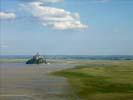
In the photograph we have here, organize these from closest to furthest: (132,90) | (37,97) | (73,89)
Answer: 1. (37,97)
2. (132,90)
3. (73,89)

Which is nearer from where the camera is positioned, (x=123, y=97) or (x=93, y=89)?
(x=123, y=97)

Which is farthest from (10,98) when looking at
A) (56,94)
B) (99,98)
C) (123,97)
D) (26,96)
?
(123,97)

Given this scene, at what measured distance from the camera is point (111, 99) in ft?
119

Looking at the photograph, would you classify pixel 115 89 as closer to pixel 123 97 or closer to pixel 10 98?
pixel 123 97

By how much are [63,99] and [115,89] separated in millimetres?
9253

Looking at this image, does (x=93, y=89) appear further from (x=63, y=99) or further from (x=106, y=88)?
(x=63, y=99)

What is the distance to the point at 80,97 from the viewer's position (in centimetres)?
3806

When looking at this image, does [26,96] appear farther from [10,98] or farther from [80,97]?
[80,97]

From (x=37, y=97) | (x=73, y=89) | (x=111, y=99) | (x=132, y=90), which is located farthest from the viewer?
(x=73, y=89)

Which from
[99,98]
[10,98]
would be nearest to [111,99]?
[99,98]

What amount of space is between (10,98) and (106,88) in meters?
12.3

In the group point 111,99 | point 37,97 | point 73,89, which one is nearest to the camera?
point 111,99

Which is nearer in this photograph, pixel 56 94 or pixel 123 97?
pixel 123 97

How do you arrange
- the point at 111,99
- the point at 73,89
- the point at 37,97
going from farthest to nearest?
the point at 73,89 → the point at 37,97 → the point at 111,99
